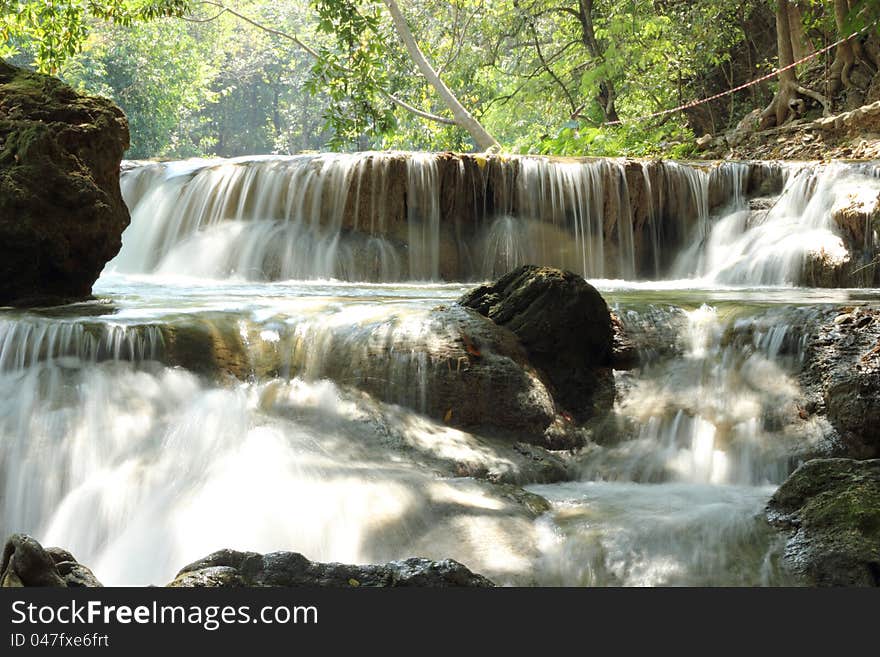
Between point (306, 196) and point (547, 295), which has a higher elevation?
point (306, 196)

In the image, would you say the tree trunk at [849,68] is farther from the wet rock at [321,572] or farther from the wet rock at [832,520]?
the wet rock at [321,572]

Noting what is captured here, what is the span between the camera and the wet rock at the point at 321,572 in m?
3.47

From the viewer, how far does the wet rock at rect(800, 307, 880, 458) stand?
19.4 feet

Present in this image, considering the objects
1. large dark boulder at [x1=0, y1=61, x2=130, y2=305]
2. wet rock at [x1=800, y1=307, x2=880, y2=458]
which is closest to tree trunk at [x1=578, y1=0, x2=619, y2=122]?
large dark boulder at [x1=0, y1=61, x2=130, y2=305]

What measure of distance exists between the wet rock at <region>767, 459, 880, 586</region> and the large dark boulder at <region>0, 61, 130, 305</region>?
5.54 m

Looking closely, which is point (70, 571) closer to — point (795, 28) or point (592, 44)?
point (795, 28)

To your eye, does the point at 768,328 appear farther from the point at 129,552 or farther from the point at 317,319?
the point at 129,552

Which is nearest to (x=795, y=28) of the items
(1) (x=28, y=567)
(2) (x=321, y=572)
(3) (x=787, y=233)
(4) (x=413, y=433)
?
(3) (x=787, y=233)

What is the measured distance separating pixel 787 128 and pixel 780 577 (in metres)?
13.3

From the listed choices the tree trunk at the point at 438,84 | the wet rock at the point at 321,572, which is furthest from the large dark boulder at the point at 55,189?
the tree trunk at the point at 438,84

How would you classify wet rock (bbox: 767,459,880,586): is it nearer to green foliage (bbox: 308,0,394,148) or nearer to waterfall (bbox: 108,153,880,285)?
green foliage (bbox: 308,0,394,148)

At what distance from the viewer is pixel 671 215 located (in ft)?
41.5

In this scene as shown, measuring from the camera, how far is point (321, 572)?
3.54m

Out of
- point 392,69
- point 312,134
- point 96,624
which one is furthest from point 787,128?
point 312,134
